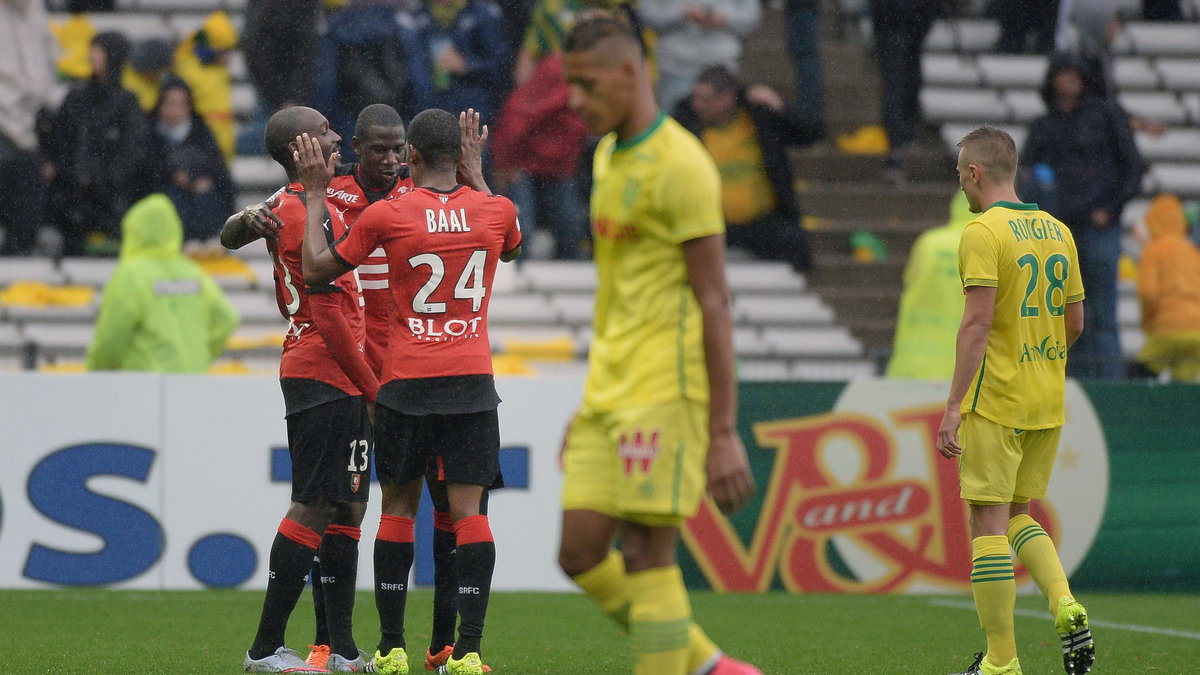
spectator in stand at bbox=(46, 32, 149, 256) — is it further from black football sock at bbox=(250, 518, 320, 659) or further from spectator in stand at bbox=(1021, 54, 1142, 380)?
black football sock at bbox=(250, 518, 320, 659)

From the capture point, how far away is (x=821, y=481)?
10742mm

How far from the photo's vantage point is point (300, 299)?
22.0 feet

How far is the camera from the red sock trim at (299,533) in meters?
6.61

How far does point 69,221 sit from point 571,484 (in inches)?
416

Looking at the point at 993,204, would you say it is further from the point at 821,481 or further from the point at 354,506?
the point at 821,481

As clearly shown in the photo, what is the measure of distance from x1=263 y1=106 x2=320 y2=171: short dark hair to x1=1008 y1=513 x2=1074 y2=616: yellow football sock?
3244 mm

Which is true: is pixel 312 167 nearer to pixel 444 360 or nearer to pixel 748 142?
pixel 444 360

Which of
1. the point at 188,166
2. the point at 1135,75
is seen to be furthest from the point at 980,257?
the point at 1135,75

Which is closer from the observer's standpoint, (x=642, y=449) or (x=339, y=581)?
(x=642, y=449)

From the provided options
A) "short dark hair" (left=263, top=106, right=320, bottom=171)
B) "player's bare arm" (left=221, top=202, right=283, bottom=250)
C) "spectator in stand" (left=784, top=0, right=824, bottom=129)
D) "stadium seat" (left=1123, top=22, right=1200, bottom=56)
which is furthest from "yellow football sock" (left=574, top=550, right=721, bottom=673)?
"stadium seat" (left=1123, top=22, right=1200, bottom=56)

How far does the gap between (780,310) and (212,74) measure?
539 centimetres

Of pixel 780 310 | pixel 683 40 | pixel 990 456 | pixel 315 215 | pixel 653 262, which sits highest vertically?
pixel 683 40

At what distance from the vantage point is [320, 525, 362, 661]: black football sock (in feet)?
22.3

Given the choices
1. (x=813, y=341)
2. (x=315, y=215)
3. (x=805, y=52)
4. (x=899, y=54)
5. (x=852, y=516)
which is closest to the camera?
(x=315, y=215)
